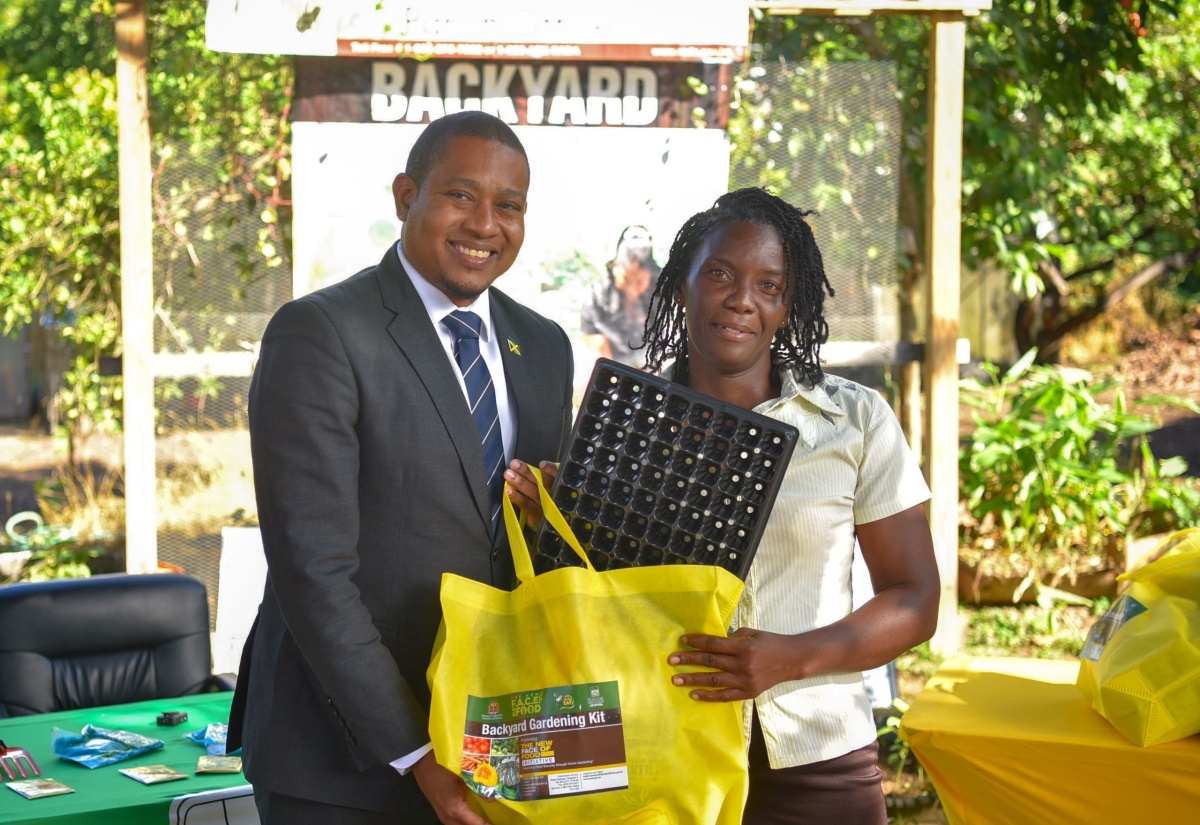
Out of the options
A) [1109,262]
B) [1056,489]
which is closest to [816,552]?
[1056,489]

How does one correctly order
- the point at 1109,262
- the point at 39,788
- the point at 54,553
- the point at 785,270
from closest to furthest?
the point at 785,270, the point at 39,788, the point at 54,553, the point at 1109,262

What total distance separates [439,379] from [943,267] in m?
3.69

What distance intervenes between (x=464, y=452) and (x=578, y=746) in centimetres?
53

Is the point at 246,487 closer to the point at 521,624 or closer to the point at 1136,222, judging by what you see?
the point at 521,624

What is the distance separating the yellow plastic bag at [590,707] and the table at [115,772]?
139cm

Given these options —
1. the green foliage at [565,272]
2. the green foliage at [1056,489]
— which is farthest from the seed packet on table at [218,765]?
the green foliage at [1056,489]

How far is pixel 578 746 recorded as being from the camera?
173 cm

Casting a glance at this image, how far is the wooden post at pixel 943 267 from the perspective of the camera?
511 centimetres

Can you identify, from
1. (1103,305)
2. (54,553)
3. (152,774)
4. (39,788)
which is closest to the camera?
(39,788)

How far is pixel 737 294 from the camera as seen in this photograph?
2.07m

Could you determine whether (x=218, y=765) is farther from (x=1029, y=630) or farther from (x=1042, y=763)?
(x=1029, y=630)

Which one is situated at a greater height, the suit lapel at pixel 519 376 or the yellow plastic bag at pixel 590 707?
the suit lapel at pixel 519 376

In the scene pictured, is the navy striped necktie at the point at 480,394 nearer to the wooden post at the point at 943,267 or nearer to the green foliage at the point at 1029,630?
the wooden post at the point at 943,267

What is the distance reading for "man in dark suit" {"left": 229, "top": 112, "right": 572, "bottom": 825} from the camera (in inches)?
73.4
